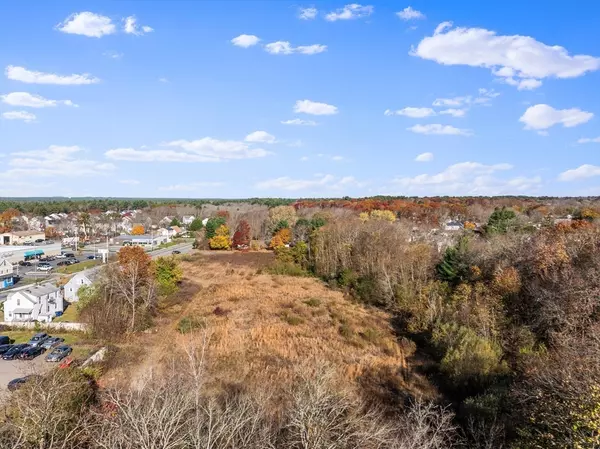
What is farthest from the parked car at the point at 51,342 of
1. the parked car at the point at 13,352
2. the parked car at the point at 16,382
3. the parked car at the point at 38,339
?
the parked car at the point at 16,382

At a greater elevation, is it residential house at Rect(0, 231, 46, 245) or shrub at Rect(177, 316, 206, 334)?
residential house at Rect(0, 231, 46, 245)

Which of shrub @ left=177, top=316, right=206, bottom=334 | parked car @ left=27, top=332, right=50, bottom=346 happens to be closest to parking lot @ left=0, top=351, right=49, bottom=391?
parked car @ left=27, top=332, right=50, bottom=346

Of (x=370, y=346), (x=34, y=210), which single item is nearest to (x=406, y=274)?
(x=370, y=346)

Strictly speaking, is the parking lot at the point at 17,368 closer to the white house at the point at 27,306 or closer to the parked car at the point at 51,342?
the parked car at the point at 51,342

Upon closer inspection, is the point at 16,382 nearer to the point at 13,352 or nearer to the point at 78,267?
the point at 13,352

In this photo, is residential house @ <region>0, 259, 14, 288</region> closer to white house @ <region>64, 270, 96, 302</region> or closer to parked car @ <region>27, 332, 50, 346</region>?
white house @ <region>64, 270, 96, 302</region>

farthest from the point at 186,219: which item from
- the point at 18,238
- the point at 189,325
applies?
the point at 189,325

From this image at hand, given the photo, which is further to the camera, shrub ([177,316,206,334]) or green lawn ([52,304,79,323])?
green lawn ([52,304,79,323])
